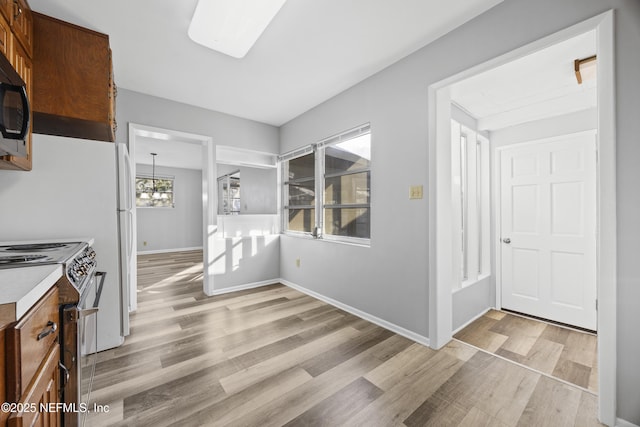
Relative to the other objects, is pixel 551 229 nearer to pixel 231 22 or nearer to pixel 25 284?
pixel 231 22

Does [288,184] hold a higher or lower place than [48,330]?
higher

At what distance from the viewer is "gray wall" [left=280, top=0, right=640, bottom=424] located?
1.35 metres

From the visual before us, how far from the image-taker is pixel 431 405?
63.1 inches

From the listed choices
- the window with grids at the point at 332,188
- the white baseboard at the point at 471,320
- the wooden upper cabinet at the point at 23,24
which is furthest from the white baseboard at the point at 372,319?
the wooden upper cabinet at the point at 23,24

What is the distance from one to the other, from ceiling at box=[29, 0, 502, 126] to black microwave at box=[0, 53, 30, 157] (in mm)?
902

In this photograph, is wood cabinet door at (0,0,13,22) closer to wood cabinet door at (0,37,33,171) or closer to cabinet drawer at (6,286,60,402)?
wood cabinet door at (0,37,33,171)

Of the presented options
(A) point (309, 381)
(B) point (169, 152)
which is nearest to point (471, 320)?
(A) point (309, 381)

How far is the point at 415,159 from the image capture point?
2.35 m

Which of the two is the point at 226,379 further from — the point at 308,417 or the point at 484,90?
the point at 484,90

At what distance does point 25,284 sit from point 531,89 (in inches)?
143

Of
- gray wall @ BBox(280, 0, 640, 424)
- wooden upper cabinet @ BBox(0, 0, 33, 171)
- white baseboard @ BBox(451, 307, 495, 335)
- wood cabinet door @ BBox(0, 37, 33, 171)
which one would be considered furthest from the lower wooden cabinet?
white baseboard @ BBox(451, 307, 495, 335)

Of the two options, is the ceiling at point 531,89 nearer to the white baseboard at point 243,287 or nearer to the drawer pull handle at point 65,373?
the drawer pull handle at point 65,373

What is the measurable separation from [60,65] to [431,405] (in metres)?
3.50

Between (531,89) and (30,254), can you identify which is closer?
(30,254)
